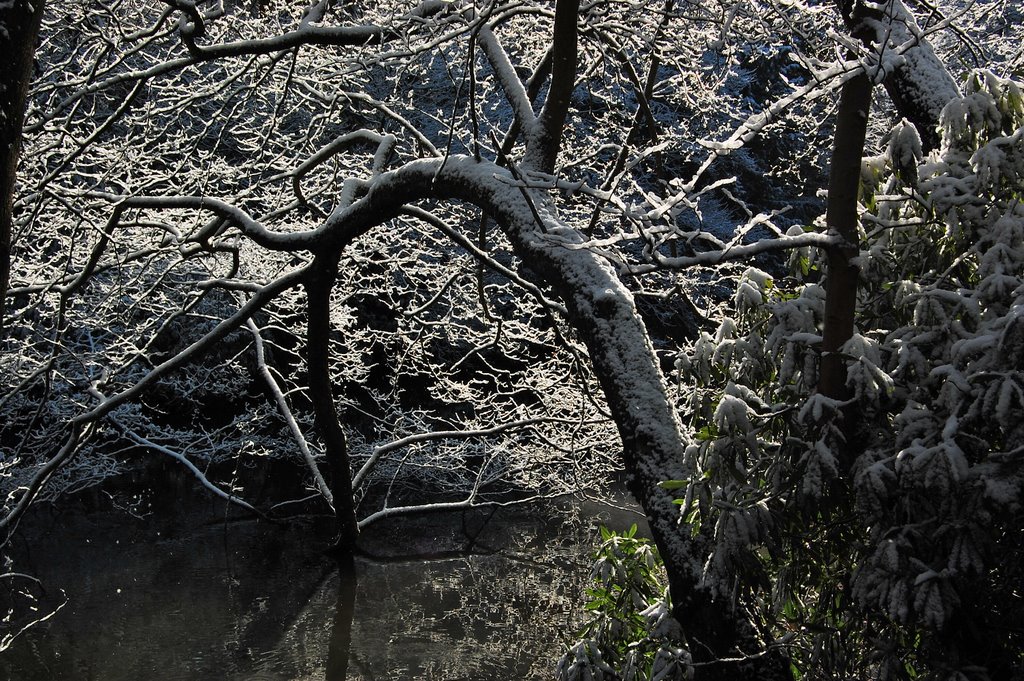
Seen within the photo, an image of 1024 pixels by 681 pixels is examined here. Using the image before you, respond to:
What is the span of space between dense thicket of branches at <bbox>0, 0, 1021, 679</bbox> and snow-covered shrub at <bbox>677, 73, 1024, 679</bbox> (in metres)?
0.04

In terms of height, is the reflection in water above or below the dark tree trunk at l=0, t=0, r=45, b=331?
below

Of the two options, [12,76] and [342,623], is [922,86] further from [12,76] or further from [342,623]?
[342,623]

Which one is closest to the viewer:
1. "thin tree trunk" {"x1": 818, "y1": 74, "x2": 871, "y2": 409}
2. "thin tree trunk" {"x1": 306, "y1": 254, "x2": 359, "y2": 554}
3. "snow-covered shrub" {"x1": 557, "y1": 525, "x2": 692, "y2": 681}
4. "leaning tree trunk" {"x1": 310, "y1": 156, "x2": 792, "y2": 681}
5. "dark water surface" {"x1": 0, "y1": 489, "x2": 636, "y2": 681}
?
"thin tree trunk" {"x1": 818, "y1": 74, "x2": 871, "y2": 409}

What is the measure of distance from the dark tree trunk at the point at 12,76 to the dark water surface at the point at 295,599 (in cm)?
455

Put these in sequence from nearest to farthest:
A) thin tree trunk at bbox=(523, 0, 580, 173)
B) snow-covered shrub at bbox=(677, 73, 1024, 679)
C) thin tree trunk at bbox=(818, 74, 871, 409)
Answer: snow-covered shrub at bbox=(677, 73, 1024, 679) < thin tree trunk at bbox=(818, 74, 871, 409) < thin tree trunk at bbox=(523, 0, 580, 173)

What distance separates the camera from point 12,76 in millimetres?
2270

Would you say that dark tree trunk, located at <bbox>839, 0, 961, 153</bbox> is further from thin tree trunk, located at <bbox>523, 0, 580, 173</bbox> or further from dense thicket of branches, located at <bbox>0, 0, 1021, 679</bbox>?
thin tree trunk, located at <bbox>523, 0, 580, 173</bbox>

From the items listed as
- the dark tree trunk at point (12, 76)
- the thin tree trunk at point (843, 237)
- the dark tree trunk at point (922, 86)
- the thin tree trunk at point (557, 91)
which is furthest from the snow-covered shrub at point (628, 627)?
the dark tree trunk at point (12, 76)

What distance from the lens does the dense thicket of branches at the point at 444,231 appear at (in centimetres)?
315

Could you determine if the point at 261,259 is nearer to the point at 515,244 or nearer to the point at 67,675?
the point at 67,675

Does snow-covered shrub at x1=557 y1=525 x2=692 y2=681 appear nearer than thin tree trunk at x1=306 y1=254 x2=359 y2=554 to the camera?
Yes

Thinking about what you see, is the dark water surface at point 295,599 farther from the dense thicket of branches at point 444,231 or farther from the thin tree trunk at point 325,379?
the thin tree trunk at point 325,379

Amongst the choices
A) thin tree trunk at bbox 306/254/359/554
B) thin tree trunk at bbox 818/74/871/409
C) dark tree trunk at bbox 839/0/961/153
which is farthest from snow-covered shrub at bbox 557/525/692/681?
thin tree trunk at bbox 306/254/359/554

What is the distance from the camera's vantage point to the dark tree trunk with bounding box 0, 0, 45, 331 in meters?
2.23
